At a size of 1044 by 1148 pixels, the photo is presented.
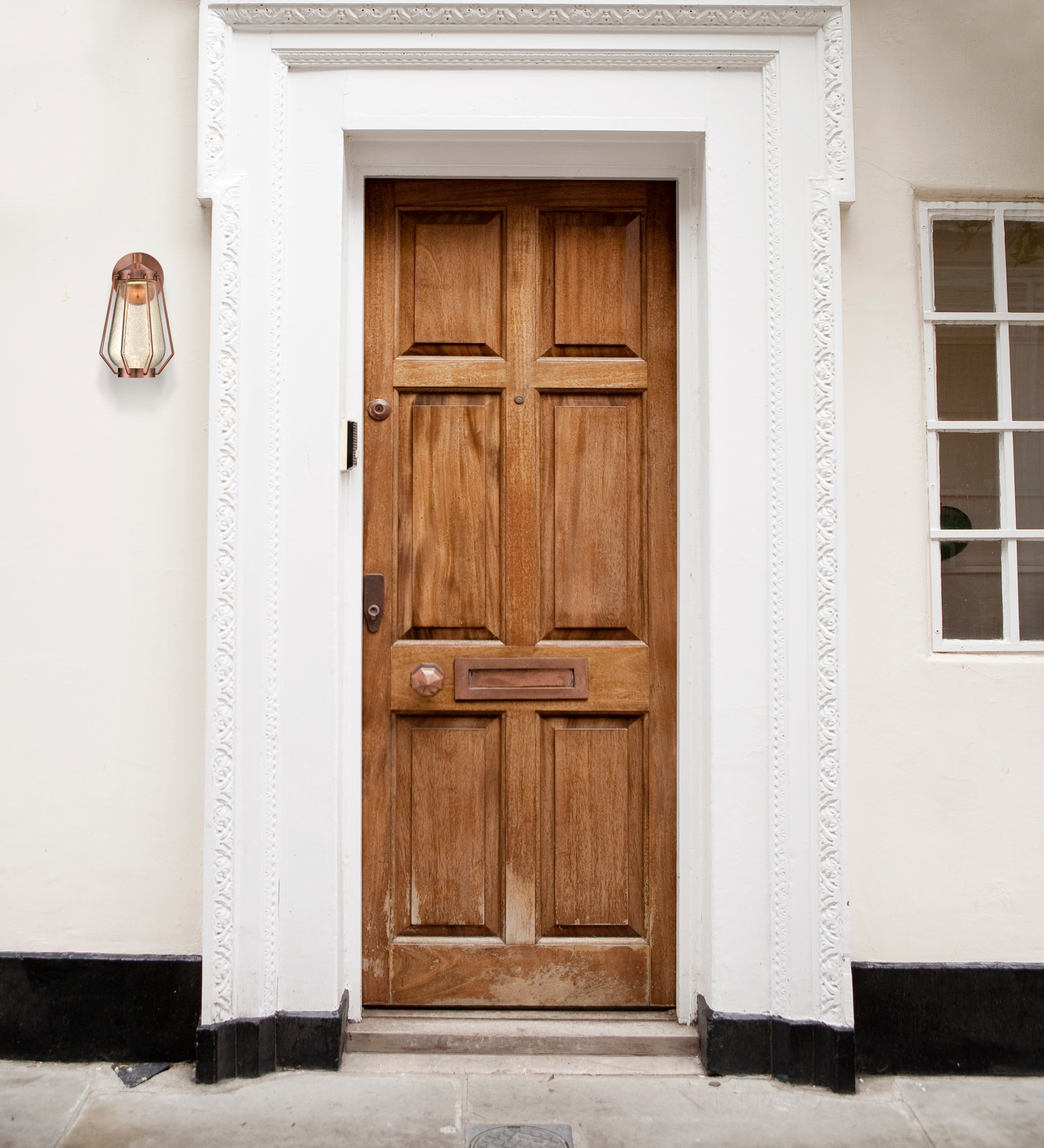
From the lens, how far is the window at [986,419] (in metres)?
2.36

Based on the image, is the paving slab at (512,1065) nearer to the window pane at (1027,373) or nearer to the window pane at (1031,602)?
the window pane at (1031,602)

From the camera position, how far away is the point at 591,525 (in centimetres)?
245

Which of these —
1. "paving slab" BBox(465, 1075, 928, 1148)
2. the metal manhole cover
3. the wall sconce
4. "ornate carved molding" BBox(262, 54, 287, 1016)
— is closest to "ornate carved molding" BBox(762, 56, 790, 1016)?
"paving slab" BBox(465, 1075, 928, 1148)

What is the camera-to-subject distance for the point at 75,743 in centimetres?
234

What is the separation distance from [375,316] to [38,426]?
3.37ft

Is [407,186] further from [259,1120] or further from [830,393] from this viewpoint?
[259,1120]

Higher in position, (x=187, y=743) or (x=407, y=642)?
(x=407, y=642)

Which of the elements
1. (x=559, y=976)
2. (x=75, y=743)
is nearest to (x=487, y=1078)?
(x=559, y=976)

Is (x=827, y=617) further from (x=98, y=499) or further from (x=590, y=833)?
(x=98, y=499)

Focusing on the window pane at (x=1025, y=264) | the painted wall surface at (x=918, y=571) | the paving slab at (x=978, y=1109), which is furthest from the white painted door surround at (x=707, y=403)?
the window pane at (x=1025, y=264)

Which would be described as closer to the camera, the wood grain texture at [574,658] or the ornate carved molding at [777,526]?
the ornate carved molding at [777,526]

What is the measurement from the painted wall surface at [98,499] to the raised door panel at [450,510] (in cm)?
59

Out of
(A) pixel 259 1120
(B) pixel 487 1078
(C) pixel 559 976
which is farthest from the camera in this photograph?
(C) pixel 559 976

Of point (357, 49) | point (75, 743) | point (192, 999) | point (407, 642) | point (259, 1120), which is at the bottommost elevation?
point (259, 1120)
